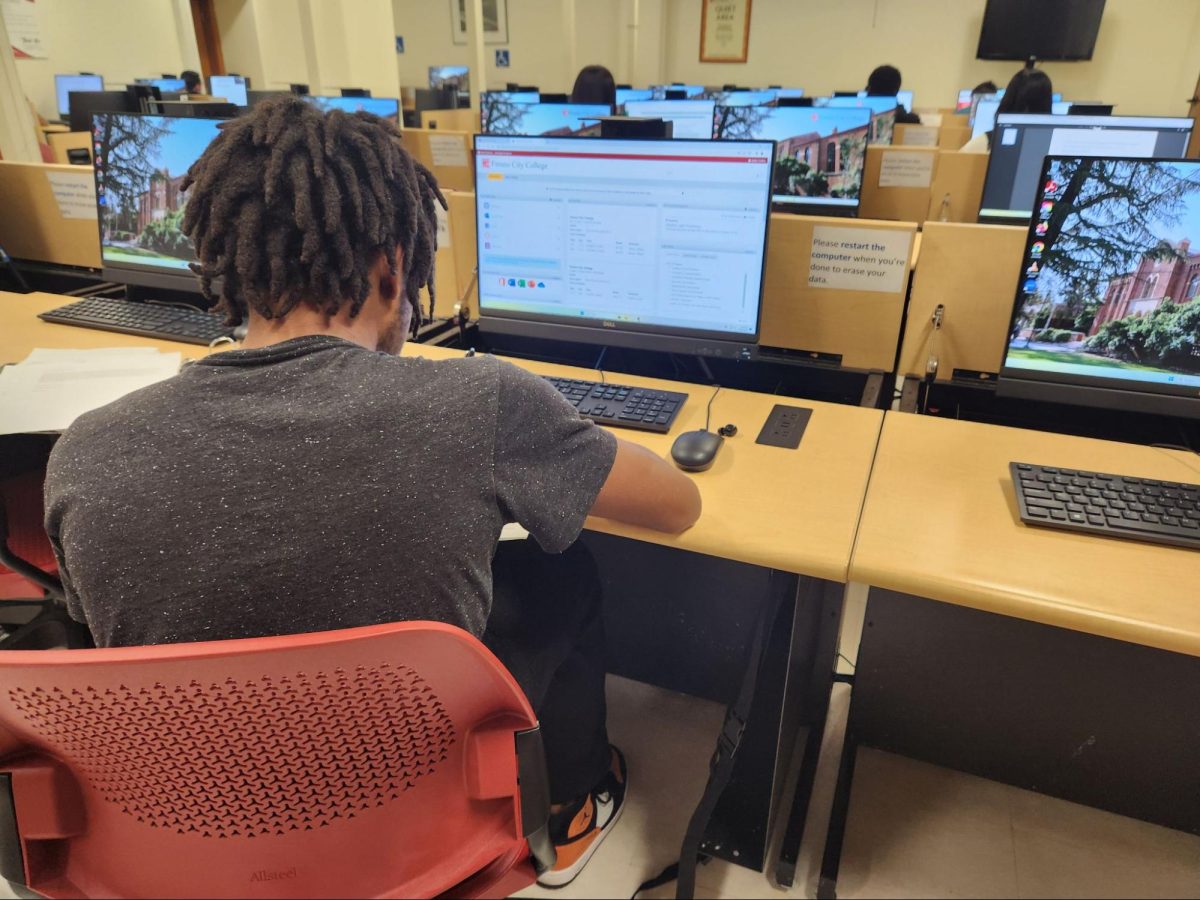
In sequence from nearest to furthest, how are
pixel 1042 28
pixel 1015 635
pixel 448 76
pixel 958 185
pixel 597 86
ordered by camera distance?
pixel 1015 635
pixel 958 185
pixel 597 86
pixel 1042 28
pixel 448 76

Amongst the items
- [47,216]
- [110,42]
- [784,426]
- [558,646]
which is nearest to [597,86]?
[47,216]

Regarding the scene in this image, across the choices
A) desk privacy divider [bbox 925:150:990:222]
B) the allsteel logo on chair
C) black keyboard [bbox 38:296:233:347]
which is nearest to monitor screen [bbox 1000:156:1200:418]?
the allsteel logo on chair

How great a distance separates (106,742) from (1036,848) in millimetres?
1484

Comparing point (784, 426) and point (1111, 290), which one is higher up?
point (1111, 290)

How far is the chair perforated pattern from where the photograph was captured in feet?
1.86

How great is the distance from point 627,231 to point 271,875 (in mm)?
1063

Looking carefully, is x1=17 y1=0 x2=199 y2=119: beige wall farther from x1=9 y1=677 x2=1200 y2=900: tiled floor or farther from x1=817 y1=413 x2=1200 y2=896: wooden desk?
x1=817 y1=413 x2=1200 y2=896: wooden desk

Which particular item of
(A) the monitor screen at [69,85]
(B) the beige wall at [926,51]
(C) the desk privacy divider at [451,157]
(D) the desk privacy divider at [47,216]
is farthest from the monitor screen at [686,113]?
(B) the beige wall at [926,51]

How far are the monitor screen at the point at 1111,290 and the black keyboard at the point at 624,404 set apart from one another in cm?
52

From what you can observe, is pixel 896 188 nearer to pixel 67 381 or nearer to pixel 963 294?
pixel 963 294

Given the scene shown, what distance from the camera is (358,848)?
0.72 metres

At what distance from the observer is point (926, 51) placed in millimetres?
7691

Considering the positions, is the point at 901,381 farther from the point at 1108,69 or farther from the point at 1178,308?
the point at 1108,69

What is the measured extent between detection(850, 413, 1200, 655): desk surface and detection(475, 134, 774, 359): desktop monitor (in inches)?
14.8
